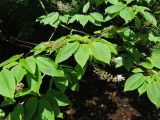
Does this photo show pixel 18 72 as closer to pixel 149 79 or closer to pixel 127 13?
pixel 149 79

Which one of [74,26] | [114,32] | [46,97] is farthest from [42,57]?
[74,26]

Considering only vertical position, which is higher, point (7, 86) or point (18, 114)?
point (7, 86)

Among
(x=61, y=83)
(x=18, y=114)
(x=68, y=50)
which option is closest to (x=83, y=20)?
(x=61, y=83)

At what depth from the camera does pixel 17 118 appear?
70.5 inches

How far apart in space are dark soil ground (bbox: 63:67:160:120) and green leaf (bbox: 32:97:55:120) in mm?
3459

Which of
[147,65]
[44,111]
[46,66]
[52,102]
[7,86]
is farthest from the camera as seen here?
[147,65]

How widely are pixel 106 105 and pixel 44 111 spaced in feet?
12.6

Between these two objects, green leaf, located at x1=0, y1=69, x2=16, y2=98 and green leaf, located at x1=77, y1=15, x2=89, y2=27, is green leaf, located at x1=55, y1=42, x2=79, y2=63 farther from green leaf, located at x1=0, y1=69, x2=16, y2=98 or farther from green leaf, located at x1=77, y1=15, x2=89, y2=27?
green leaf, located at x1=77, y1=15, x2=89, y2=27

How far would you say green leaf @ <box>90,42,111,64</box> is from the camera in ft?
5.38

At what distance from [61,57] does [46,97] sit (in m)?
0.28

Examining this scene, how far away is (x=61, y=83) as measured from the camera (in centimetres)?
190

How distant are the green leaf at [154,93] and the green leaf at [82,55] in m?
0.40

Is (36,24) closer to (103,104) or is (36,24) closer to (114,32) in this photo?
(103,104)

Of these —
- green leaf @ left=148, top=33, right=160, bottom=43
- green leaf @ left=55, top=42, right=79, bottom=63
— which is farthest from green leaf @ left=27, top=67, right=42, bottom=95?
green leaf @ left=148, top=33, right=160, bottom=43
